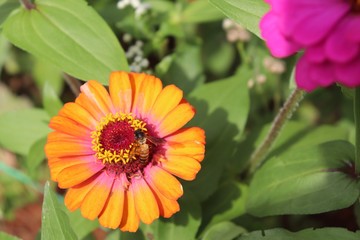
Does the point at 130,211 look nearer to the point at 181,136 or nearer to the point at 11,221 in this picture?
the point at 181,136

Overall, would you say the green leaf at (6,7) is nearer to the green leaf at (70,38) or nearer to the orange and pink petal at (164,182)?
the green leaf at (70,38)

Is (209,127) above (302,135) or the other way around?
above

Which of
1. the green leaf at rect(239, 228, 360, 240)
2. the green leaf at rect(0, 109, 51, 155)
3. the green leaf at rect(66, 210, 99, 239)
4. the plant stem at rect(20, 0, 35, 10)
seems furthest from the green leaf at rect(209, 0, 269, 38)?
the green leaf at rect(0, 109, 51, 155)

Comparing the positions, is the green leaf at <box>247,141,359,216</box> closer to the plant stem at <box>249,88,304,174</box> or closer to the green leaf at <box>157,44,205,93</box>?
the plant stem at <box>249,88,304,174</box>

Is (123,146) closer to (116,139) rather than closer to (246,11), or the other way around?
(116,139)

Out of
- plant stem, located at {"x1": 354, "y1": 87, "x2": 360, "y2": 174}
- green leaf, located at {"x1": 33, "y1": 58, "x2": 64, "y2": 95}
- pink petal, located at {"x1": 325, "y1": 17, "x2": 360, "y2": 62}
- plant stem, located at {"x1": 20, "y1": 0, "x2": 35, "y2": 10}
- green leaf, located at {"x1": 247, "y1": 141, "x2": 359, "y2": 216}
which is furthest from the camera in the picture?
green leaf, located at {"x1": 33, "y1": 58, "x2": 64, "y2": 95}

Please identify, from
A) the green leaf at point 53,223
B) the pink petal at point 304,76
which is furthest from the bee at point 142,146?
the pink petal at point 304,76

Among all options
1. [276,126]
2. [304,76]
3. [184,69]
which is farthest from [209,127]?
[304,76]

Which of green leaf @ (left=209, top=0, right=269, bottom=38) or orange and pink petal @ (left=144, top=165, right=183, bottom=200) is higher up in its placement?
green leaf @ (left=209, top=0, right=269, bottom=38)
